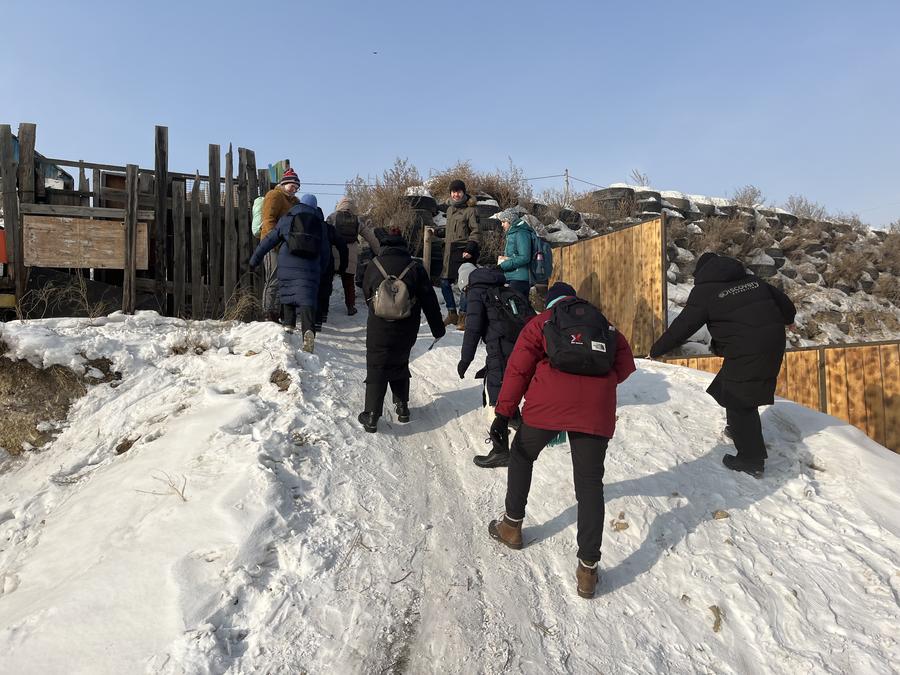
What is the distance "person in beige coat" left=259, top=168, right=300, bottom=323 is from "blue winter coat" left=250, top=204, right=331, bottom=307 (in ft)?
2.68

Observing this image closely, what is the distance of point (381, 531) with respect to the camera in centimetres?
329

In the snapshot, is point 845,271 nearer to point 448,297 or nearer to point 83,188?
point 448,297

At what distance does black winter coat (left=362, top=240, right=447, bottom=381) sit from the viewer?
456cm

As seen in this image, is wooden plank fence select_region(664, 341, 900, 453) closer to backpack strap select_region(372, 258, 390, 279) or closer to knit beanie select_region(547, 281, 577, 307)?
knit beanie select_region(547, 281, 577, 307)

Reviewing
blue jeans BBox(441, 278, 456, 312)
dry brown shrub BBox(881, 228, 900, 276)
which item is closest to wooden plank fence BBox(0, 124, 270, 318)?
blue jeans BBox(441, 278, 456, 312)

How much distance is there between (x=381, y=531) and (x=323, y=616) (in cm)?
74

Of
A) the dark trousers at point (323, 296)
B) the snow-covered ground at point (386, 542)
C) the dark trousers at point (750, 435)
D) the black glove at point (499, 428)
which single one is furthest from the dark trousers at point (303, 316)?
the dark trousers at point (750, 435)

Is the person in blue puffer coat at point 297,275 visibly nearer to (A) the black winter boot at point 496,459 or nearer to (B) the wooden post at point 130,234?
(B) the wooden post at point 130,234

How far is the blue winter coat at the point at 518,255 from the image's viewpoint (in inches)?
262

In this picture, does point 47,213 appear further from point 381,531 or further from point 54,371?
point 381,531

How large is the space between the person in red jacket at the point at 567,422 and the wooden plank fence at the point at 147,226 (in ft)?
17.7

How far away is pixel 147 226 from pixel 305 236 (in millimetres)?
2934

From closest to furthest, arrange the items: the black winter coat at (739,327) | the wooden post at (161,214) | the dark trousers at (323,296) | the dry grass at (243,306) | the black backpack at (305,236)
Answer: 1. the black winter coat at (739,327)
2. the black backpack at (305,236)
3. the dry grass at (243,306)
4. the dark trousers at (323,296)
5. the wooden post at (161,214)

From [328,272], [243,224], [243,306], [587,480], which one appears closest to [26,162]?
[243,224]
